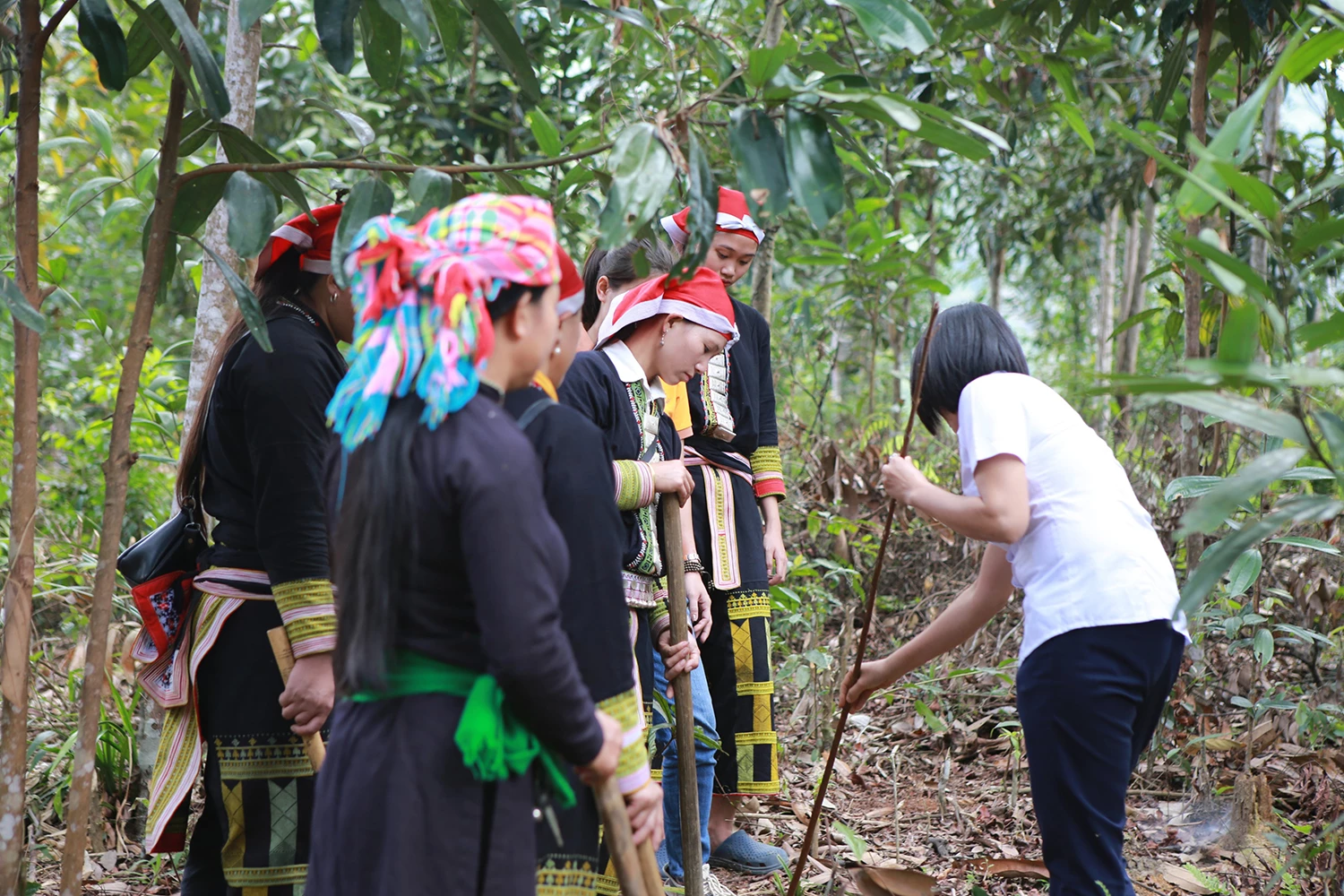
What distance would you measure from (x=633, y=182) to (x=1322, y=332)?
1.03 metres

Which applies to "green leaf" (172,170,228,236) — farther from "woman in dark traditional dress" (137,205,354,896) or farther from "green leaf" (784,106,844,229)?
"green leaf" (784,106,844,229)

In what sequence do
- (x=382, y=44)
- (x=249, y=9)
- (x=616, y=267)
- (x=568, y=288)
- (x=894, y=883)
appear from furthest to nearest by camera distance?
(x=616, y=267), (x=894, y=883), (x=382, y=44), (x=249, y=9), (x=568, y=288)

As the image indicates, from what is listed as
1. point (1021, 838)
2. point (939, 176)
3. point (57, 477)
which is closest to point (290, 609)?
point (1021, 838)

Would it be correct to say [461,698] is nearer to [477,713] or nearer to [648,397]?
[477,713]

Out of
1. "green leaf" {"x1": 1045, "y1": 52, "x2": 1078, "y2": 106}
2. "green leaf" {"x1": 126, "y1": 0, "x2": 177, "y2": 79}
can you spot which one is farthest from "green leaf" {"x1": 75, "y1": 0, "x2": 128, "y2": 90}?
"green leaf" {"x1": 1045, "y1": 52, "x2": 1078, "y2": 106}

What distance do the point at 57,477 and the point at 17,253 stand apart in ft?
12.8

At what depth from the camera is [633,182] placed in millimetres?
1657

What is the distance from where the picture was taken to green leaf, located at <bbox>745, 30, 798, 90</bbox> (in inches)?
65.7

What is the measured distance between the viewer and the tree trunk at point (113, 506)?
2.01 m

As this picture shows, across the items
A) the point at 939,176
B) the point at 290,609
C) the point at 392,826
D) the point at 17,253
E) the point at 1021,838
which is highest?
the point at 939,176

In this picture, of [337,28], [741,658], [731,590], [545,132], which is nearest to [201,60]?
[337,28]

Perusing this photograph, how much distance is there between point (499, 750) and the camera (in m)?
1.48

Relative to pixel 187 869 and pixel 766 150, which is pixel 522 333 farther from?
pixel 187 869

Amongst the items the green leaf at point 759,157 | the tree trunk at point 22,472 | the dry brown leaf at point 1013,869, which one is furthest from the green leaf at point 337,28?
the dry brown leaf at point 1013,869
